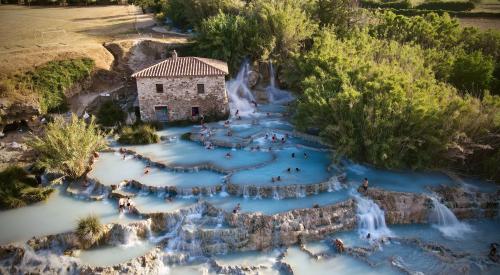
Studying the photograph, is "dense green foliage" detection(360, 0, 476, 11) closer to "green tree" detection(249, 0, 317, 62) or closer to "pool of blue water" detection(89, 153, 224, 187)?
"green tree" detection(249, 0, 317, 62)

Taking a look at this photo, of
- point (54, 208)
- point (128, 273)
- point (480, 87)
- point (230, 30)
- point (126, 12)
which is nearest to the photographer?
point (128, 273)

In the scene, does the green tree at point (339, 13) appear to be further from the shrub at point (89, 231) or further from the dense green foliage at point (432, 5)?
the shrub at point (89, 231)

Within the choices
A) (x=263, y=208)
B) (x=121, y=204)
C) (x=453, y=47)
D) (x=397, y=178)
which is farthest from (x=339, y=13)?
(x=121, y=204)

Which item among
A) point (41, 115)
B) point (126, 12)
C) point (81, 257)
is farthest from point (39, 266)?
point (126, 12)

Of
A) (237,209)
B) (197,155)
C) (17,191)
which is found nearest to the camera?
(237,209)

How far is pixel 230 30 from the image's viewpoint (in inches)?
1807

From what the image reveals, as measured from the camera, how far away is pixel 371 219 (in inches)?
1109

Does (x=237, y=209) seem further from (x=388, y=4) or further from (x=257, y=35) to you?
(x=388, y=4)

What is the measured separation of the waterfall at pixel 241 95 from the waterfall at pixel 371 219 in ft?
57.0

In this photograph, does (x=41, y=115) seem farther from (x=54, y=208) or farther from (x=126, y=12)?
(x=126, y=12)

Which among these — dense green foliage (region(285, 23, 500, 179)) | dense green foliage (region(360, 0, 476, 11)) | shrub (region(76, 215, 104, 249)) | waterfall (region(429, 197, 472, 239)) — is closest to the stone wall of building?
dense green foliage (region(285, 23, 500, 179))

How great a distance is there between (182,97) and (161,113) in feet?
8.64

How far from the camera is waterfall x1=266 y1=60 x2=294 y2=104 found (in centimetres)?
4556

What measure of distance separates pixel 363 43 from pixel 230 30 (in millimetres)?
14223
